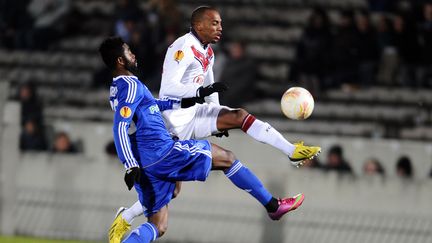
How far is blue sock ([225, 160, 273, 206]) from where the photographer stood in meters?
14.4

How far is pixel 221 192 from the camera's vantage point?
63.4 ft

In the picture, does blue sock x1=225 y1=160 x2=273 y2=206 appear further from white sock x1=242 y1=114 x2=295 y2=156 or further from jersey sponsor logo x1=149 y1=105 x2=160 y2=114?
jersey sponsor logo x1=149 y1=105 x2=160 y2=114

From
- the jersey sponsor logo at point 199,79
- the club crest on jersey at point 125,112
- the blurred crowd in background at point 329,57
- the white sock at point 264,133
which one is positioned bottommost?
the blurred crowd in background at point 329,57

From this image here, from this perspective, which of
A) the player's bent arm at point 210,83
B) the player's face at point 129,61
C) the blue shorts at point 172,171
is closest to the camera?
the player's face at point 129,61

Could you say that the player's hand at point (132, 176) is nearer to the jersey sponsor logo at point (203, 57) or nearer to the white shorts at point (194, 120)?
the white shorts at point (194, 120)

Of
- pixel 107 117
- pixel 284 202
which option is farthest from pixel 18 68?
pixel 284 202

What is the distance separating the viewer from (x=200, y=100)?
551 inches

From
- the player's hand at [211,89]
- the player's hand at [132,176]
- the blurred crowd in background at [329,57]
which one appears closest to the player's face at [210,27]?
the player's hand at [211,89]

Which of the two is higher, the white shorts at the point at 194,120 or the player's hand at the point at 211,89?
the player's hand at the point at 211,89

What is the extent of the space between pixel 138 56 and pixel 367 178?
5.51 m

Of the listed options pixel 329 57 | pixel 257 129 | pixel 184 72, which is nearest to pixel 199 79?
pixel 184 72

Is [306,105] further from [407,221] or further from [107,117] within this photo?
[107,117]

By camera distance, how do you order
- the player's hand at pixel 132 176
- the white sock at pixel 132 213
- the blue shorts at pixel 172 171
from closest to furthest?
the player's hand at pixel 132 176
the blue shorts at pixel 172 171
the white sock at pixel 132 213

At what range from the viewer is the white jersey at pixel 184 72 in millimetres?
14070
